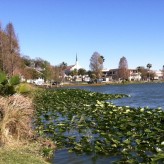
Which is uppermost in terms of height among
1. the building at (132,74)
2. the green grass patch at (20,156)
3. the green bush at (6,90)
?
the building at (132,74)

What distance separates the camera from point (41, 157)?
1206 cm

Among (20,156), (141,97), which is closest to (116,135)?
(20,156)

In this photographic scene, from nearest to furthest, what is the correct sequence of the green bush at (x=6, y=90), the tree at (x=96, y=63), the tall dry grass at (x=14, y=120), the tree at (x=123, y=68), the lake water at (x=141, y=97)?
1. the tall dry grass at (x=14, y=120)
2. the green bush at (x=6, y=90)
3. the lake water at (x=141, y=97)
4. the tree at (x=96, y=63)
5. the tree at (x=123, y=68)

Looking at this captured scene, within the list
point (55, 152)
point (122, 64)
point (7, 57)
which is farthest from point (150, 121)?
point (122, 64)

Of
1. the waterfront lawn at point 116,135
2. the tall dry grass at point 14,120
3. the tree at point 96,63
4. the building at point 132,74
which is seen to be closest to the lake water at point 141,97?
the waterfront lawn at point 116,135

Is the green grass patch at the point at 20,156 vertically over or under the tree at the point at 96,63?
under

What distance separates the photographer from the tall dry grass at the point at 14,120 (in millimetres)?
13312

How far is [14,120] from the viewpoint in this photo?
45.6 ft

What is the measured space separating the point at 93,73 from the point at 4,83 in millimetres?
130805

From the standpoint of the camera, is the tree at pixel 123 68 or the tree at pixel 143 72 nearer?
the tree at pixel 123 68

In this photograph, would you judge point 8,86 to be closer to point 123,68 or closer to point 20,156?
point 20,156

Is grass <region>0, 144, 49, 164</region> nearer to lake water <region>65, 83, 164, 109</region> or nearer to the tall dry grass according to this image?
the tall dry grass

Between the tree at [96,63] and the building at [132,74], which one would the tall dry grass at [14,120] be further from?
the building at [132,74]

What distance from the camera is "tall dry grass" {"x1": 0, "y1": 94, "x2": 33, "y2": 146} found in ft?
43.7
